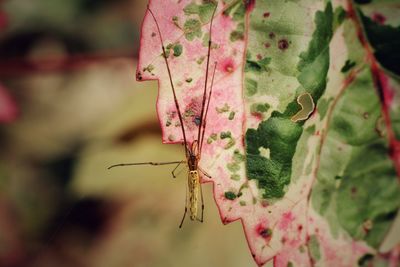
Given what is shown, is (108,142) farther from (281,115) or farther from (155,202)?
(281,115)

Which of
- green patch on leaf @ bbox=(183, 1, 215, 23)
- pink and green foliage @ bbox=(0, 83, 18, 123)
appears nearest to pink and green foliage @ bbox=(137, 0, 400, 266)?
green patch on leaf @ bbox=(183, 1, 215, 23)

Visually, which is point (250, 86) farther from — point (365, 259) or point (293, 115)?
point (365, 259)

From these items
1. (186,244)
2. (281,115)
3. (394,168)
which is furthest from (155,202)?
(394,168)

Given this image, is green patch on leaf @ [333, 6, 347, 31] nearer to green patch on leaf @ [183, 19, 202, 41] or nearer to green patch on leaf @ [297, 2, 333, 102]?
green patch on leaf @ [297, 2, 333, 102]

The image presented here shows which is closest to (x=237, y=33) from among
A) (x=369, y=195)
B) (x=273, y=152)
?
(x=273, y=152)

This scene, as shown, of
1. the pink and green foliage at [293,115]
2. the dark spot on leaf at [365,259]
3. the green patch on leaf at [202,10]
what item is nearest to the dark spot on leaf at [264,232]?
the pink and green foliage at [293,115]

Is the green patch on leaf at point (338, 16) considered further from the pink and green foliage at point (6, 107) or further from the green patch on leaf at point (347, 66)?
the pink and green foliage at point (6, 107)
